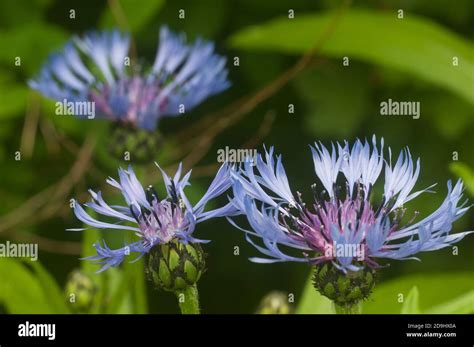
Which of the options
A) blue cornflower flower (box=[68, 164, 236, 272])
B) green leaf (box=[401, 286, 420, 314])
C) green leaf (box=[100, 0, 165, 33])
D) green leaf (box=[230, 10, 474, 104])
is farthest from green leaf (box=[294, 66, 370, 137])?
blue cornflower flower (box=[68, 164, 236, 272])

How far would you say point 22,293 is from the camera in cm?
130

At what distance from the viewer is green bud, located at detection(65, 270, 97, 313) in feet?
4.14

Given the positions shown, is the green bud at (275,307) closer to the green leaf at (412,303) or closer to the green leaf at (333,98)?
the green leaf at (412,303)

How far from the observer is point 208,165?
180cm

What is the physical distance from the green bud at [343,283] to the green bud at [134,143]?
56 cm

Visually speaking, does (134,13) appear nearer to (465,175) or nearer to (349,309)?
(465,175)

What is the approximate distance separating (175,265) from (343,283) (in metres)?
0.16

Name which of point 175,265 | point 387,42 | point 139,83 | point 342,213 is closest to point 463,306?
point 342,213

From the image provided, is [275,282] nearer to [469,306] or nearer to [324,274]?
[469,306]

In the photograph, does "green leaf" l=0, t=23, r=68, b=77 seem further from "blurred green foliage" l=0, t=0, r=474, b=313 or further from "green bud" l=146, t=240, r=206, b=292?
"green bud" l=146, t=240, r=206, b=292

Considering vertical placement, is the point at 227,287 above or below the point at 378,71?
below

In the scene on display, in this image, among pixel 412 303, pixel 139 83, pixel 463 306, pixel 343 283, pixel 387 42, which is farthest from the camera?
pixel 387 42
